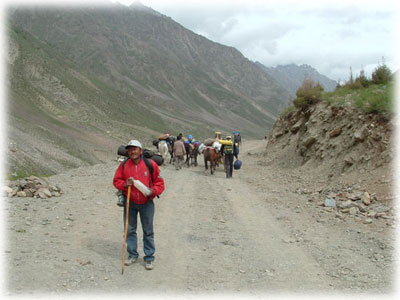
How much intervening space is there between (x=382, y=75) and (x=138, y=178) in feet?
52.5

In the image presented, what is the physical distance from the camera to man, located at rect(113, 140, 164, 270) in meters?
6.02

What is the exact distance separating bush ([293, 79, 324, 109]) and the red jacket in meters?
17.3

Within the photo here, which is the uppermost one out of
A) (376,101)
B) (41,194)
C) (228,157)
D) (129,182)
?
(376,101)

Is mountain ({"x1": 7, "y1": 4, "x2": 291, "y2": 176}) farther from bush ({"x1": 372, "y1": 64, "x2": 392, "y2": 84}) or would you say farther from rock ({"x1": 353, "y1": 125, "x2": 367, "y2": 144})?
bush ({"x1": 372, "y1": 64, "x2": 392, "y2": 84})

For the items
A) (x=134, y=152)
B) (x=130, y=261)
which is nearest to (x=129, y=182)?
(x=134, y=152)

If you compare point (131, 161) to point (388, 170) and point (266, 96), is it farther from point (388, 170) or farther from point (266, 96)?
point (266, 96)

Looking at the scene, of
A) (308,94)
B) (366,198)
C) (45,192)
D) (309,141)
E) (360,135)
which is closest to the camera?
(45,192)

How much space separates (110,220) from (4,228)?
2.19 m

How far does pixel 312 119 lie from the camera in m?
19.3

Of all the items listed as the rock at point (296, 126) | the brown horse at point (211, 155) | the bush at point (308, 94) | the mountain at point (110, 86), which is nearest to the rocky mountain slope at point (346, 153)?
the bush at point (308, 94)

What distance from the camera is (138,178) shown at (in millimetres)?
6066

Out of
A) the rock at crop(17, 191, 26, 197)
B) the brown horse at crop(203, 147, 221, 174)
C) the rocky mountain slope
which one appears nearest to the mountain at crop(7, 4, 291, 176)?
the rock at crop(17, 191, 26, 197)

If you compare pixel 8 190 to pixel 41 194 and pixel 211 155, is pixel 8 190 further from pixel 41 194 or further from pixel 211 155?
pixel 211 155

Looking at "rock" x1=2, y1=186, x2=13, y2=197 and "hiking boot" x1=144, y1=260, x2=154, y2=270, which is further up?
"rock" x1=2, y1=186, x2=13, y2=197
